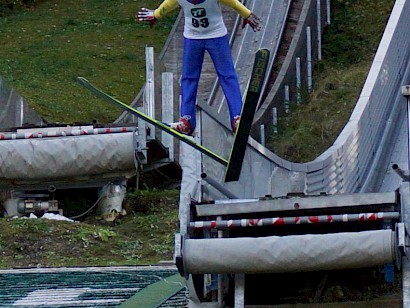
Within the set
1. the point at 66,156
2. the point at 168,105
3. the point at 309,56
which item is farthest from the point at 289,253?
the point at 309,56

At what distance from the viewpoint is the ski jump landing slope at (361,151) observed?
10.8 meters

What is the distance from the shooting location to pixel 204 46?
40.3 ft

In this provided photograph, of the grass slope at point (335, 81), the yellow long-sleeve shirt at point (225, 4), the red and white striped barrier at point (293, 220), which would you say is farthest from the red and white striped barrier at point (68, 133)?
the red and white striped barrier at point (293, 220)

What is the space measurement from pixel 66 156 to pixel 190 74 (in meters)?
4.29

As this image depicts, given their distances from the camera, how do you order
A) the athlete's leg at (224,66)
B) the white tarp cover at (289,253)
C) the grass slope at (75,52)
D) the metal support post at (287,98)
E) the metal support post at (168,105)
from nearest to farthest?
the white tarp cover at (289,253) < the athlete's leg at (224,66) < the metal support post at (168,105) < the metal support post at (287,98) < the grass slope at (75,52)

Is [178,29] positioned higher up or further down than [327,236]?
further down

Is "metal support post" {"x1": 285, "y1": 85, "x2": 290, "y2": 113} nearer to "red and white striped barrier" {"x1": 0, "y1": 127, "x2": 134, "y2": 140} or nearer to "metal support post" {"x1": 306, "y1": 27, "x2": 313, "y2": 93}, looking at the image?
"metal support post" {"x1": 306, "y1": 27, "x2": 313, "y2": 93}

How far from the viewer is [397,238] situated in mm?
8945

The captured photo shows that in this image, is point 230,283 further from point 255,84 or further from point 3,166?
point 3,166

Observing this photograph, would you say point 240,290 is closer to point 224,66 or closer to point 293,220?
point 293,220

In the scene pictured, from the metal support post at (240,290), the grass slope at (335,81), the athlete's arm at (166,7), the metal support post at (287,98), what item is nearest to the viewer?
the metal support post at (240,290)

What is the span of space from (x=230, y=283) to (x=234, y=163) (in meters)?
1.02

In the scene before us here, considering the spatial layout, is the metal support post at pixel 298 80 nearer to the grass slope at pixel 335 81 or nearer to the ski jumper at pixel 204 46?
the grass slope at pixel 335 81

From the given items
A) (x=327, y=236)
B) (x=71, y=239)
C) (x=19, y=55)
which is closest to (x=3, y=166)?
(x=71, y=239)
